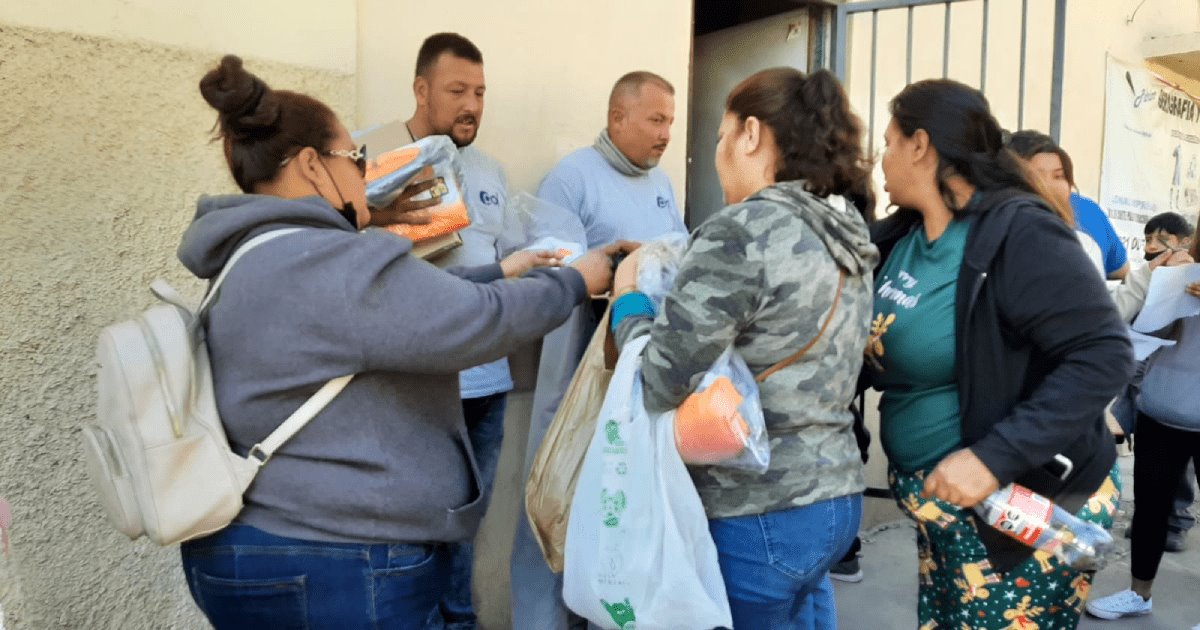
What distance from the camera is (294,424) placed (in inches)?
60.9

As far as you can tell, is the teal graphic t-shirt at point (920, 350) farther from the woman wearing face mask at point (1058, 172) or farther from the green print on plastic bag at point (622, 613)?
the woman wearing face mask at point (1058, 172)

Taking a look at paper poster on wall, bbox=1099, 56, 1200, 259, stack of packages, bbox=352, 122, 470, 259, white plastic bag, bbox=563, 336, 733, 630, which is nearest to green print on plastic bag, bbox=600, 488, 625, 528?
white plastic bag, bbox=563, 336, 733, 630

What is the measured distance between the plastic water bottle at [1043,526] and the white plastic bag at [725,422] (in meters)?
0.56

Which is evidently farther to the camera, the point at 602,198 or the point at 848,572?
the point at 848,572

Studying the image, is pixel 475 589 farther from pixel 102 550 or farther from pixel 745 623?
pixel 745 623

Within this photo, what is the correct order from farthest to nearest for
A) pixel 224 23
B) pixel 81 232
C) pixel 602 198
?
pixel 602 198
pixel 224 23
pixel 81 232

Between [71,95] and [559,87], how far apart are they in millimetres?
1791

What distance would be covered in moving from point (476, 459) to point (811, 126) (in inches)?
66.1

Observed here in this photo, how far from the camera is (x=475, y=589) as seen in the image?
3.51 metres

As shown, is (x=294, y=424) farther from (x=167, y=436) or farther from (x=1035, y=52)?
(x=1035, y=52)

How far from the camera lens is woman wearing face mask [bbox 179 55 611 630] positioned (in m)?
1.52

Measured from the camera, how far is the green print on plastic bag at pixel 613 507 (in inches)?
70.6

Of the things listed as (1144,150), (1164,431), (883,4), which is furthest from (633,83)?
(1144,150)

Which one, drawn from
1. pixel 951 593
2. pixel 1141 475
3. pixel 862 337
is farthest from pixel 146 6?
pixel 1141 475
